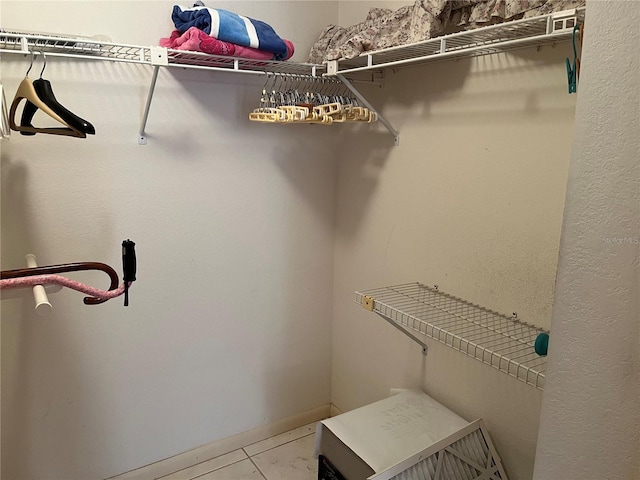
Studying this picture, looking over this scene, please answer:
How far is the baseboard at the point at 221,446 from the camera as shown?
1991 mm

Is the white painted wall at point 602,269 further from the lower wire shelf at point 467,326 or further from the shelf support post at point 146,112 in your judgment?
the shelf support post at point 146,112

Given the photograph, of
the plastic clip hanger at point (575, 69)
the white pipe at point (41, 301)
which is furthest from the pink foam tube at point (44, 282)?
the plastic clip hanger at point (575, 69)

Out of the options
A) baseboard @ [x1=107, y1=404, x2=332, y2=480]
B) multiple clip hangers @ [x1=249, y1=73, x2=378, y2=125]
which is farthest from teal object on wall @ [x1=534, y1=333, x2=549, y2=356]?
baseboard @ [x1=107, y1=404, x2=332, y2=480]

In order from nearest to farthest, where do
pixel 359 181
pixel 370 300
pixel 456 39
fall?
Answer: pixel 456 39 → pixel 370 300 → pixel 359 181

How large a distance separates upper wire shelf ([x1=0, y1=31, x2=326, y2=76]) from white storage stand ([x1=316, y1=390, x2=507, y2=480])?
1202 millimetres

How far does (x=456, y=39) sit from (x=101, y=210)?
1246mm

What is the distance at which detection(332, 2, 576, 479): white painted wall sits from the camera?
142 centimetres

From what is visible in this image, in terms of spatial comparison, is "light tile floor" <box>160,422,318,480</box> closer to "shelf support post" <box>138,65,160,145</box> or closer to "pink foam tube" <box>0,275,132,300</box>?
"pink foam tube" <box>0,275,132,300</box>

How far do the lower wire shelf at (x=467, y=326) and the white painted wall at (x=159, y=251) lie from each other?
1.95 ft

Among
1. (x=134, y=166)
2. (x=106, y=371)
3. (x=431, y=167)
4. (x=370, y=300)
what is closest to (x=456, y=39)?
(x=431, y=167)

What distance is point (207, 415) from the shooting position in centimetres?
211

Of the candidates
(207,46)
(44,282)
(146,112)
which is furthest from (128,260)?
(207,46)

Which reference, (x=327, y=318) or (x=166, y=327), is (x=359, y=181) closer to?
(x=327, y=318)

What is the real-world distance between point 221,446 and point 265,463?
0.67 feet
